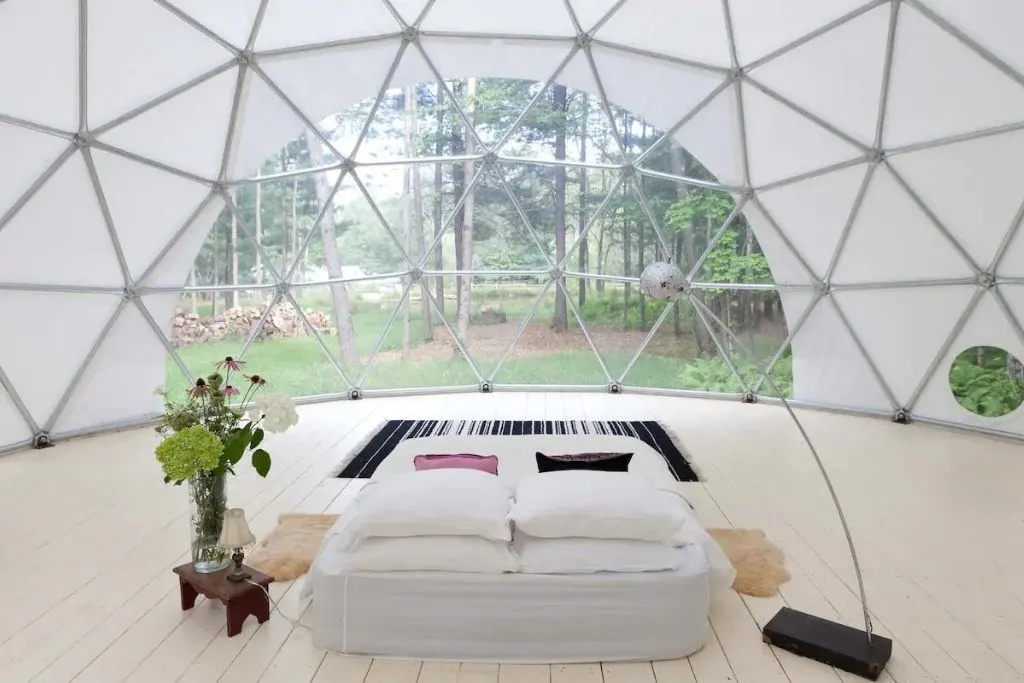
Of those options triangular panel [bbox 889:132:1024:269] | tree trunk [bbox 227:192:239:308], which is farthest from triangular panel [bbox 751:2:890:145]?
tree trunk [bbox 227:192:239:308]

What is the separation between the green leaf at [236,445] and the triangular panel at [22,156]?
5.21m

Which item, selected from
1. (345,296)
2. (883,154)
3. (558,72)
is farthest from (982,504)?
(345,296)

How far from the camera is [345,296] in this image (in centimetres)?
1540

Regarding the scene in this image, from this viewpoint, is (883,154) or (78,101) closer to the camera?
(78,101)

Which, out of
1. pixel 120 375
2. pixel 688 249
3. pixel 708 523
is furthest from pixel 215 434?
pixel 688 249

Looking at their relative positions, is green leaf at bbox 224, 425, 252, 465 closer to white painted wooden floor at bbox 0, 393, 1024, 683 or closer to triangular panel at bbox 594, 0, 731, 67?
white painted wooden floor at bbox 0, 393, 1024, 683

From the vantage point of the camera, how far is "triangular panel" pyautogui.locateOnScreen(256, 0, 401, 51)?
327 inches

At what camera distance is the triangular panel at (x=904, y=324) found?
9.23 meters

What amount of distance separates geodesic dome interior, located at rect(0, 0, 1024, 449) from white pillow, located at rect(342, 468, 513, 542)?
513cm

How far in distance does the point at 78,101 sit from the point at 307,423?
174 inches

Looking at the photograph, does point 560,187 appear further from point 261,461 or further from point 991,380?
point 261,461

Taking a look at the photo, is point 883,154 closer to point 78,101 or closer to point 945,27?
point 945,27

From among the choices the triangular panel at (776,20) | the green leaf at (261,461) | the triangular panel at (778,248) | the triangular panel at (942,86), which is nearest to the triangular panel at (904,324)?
the triangular panel at (778,248)

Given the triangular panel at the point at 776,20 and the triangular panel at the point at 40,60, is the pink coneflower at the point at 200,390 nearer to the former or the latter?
the triangular panel at the point at 40,60
